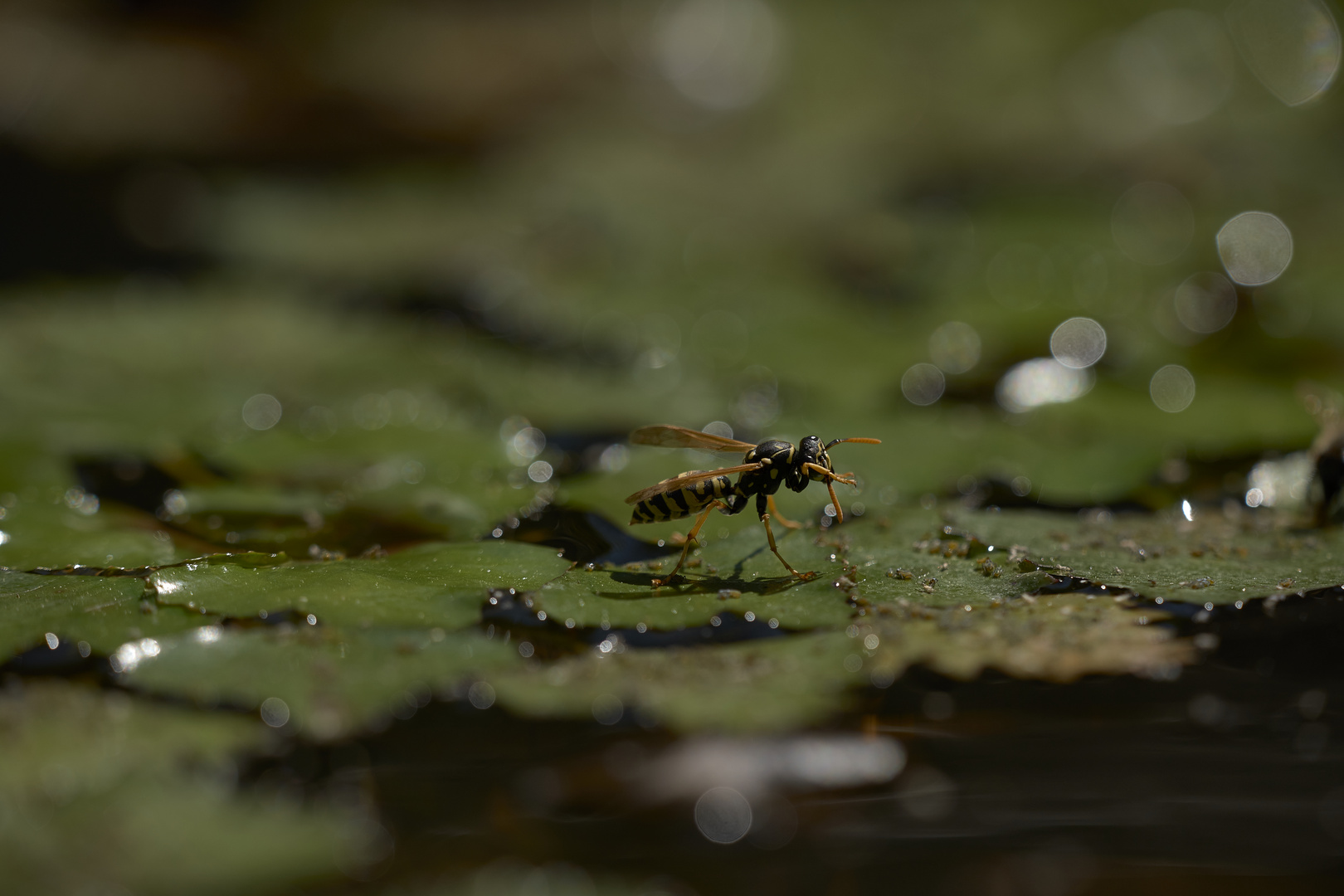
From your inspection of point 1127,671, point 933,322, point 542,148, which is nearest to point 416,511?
point 1127,671

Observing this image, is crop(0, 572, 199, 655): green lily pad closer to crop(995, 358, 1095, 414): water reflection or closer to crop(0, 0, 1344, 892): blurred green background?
crop(0, 0, 1344, 892): blurred green background

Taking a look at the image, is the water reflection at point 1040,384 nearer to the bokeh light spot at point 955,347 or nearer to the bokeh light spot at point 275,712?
the bokeh light spot at point 955,347

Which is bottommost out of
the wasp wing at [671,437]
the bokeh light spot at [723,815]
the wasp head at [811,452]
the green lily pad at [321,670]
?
the bokeh light spot at [723,815]

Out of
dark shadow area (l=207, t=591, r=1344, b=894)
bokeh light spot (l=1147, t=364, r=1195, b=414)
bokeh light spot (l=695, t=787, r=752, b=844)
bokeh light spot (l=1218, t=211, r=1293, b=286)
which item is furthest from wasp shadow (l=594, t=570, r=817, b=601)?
bokeh light spot (l=1218, t=211, r=1293, b=286)

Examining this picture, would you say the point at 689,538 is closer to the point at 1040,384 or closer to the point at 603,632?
the point at 603,632

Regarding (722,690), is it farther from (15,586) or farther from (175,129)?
(175,129)

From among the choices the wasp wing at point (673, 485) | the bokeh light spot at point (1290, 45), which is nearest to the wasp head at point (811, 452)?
the wasp wing at point (673, 485)

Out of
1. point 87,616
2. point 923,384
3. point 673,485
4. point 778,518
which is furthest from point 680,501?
point 923,384
